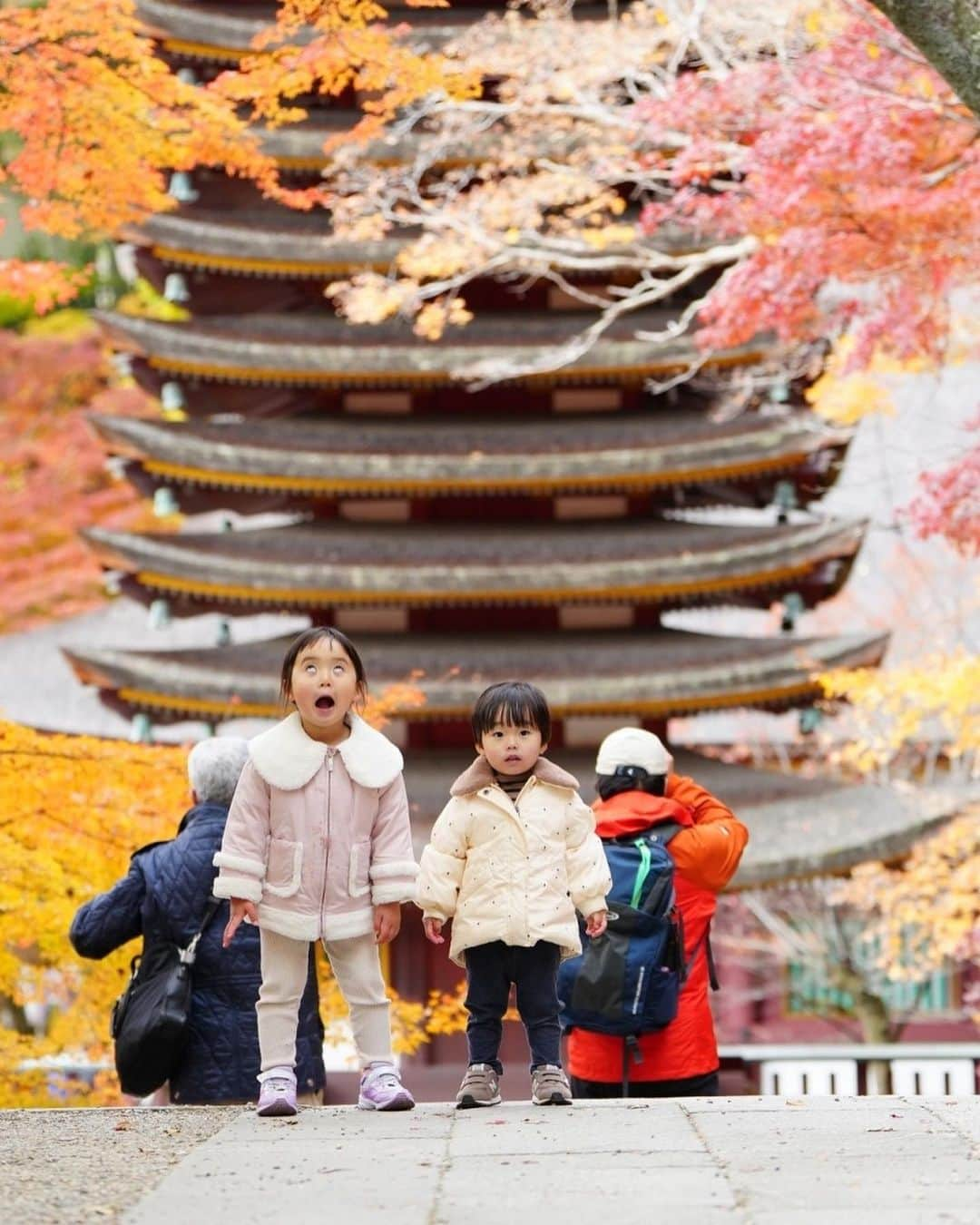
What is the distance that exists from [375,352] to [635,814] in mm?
8880

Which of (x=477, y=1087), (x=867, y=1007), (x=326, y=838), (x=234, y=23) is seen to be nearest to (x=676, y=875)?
(x=477, y=1087)

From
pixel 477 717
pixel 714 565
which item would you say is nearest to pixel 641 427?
pixel 714 565

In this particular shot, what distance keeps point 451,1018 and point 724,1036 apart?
10.1 meters

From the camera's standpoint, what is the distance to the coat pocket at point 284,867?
541cm

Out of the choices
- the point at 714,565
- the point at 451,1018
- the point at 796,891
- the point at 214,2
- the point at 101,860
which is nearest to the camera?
the point at 101,860

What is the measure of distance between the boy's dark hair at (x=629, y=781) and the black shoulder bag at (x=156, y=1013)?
4.30ft

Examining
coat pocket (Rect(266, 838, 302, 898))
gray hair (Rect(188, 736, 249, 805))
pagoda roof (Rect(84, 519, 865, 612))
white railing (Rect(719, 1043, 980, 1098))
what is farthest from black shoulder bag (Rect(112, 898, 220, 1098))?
pagoda roof (Rect(84, 519, 865, 612))

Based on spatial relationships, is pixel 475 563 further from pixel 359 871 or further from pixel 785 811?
pixel 359 871

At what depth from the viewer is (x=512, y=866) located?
5.45m

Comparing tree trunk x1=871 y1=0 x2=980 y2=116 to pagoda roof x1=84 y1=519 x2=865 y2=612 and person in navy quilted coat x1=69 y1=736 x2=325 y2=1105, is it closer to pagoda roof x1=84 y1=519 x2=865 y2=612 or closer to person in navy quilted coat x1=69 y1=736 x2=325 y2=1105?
person in navy quilted coat x1=69 y1=736 x2=325 y2=1105

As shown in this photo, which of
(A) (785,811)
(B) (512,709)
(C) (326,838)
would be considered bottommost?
(A) (785,811)

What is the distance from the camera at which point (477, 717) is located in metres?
5.51

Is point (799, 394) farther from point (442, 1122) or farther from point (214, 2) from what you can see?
point (442, 1122)

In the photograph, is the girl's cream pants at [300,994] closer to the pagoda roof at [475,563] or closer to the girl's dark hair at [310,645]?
the girl's dark hair at [310,645]
